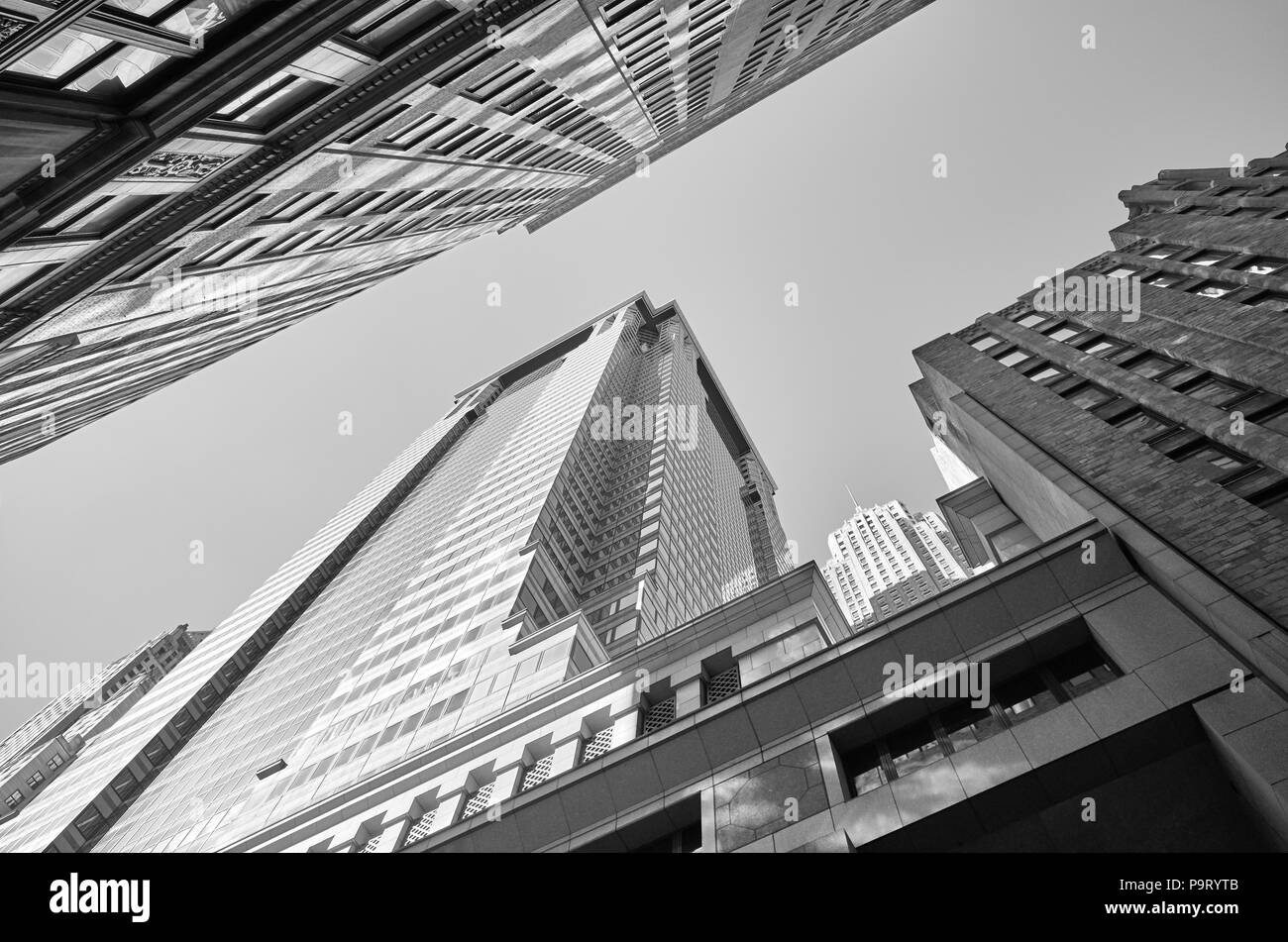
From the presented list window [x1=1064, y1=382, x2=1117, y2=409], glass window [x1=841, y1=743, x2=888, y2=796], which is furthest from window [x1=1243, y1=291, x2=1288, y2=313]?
glass window [x1=841, y1=743, x2=888, y2=796]

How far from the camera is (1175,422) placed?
70.8 feet

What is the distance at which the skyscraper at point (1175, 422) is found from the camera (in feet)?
43.8

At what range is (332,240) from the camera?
26.9 metres

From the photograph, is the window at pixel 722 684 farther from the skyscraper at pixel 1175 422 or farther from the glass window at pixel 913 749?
the skyscraper at pixel 1175 422

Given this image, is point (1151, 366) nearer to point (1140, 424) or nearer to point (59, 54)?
point (1140, 424)

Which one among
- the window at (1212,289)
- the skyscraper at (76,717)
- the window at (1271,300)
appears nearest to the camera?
the window at (1271,300)

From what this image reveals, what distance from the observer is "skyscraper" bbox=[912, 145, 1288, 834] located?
526 inches

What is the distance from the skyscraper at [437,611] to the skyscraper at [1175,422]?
1876 cm

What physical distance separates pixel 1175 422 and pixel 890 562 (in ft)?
411

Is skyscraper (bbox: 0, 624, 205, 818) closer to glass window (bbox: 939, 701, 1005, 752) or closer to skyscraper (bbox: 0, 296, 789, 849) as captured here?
skyscraper (bbox: 0, 296, 789, 849)

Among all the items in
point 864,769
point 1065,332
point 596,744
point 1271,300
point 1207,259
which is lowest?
point 596,744

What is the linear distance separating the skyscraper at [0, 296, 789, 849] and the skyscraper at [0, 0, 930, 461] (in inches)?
694

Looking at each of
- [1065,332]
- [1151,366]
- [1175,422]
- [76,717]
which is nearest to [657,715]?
[1175,422]

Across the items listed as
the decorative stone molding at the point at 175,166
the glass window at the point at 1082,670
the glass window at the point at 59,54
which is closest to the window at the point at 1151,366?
the glass window at the point at 1082,670
